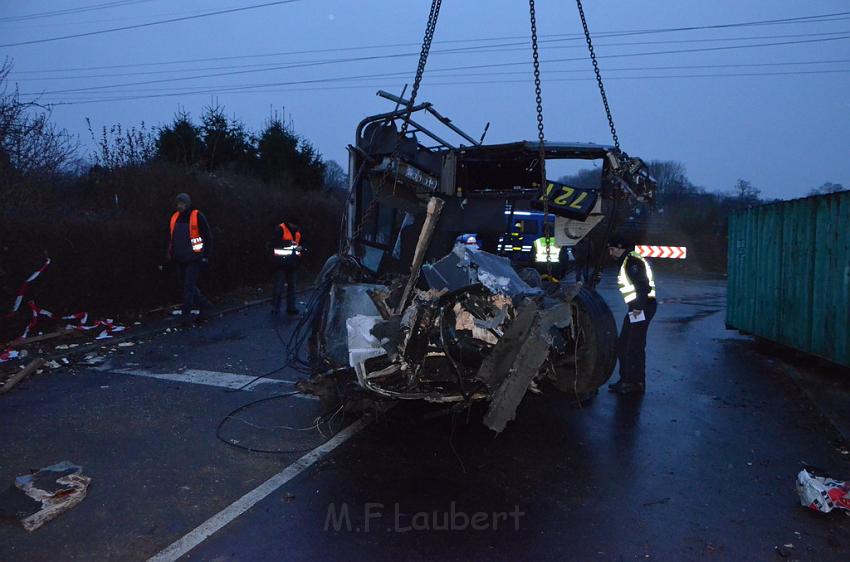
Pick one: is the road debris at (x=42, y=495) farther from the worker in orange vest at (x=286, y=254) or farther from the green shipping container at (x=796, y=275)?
the green shipping container at (x=796, y=275)

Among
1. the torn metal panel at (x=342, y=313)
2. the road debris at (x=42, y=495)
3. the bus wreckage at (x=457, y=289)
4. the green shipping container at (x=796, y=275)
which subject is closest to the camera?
the road debris at (x=42, y=495)

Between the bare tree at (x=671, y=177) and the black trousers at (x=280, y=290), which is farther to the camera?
the bare tree at (x=671, y=177)

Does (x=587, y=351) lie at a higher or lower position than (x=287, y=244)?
lower

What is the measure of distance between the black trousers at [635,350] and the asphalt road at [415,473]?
0.91 feet

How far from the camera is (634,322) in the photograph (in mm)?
6344

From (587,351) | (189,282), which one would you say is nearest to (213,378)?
(189,282)

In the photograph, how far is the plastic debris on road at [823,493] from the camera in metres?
3.70

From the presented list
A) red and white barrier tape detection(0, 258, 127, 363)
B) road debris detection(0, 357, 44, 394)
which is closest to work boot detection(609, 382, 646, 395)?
road debris detection(0, 357, 44, 394)

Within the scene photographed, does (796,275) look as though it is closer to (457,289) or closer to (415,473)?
(457,289)

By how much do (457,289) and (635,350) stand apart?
9.18ft

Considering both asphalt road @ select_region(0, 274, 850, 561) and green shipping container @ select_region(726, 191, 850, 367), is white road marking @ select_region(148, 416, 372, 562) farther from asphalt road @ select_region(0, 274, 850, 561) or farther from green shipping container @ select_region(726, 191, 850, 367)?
green shipping container @ select_region(726, 191, 850, 367)

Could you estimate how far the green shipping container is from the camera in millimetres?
6684

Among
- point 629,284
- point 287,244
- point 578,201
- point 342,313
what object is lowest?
point 342,313

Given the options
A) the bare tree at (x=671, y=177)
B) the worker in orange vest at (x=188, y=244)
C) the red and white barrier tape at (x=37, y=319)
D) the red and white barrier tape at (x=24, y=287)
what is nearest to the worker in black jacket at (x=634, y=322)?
the worker in orange vest at (x=188, y=244)
